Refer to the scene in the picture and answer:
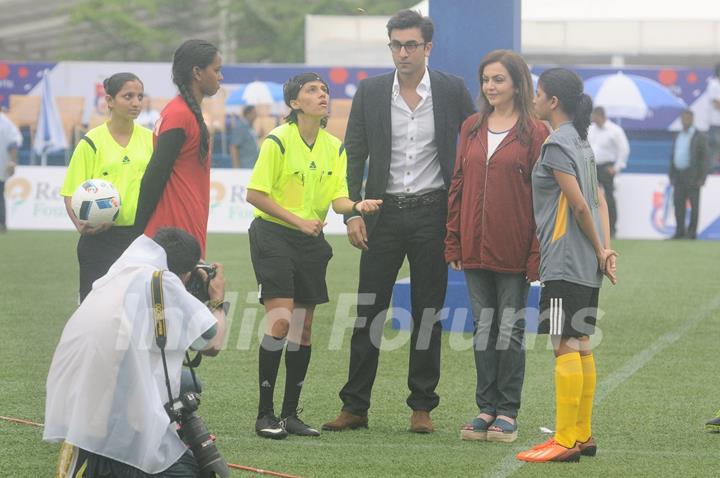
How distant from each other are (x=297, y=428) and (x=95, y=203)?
1629 millimetres

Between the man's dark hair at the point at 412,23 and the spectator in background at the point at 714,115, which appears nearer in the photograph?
the man's dark hair at the point at 412,23

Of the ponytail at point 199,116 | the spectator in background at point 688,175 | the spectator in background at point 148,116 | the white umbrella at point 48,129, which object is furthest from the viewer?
the white umbrella at point 48,129

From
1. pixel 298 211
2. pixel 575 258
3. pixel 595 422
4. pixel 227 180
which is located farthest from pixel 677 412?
pixel 227 180

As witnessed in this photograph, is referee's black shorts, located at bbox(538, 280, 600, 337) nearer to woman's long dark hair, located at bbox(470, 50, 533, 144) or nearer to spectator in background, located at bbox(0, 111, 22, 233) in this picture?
woman's long dark hair, located at bbox(470, 50, 533, 144)

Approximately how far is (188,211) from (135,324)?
5.36 feet

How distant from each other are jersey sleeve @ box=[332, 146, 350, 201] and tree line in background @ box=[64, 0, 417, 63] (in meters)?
32.1

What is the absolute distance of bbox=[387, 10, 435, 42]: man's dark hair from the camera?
7691mm

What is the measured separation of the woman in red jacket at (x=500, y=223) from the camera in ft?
24.5

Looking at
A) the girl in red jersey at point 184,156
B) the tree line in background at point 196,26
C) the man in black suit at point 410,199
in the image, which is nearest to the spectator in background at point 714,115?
the tree line in background at point 196,26

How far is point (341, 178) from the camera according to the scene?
7.86m

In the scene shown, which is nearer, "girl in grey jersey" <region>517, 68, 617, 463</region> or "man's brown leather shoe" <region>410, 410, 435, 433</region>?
"girl in grey jersey" <region>517, 68, 617, 463</region>

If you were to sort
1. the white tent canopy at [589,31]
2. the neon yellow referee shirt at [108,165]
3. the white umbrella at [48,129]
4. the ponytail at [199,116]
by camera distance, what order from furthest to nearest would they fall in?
the white tent canopy at [589,31], the white umbrella at [48,129], the neon yellow referee shirt at [108,165], the ponytail at [199,116]

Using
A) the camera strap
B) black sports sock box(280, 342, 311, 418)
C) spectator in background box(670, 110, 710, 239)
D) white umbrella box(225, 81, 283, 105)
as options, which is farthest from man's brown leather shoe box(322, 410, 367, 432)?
white umbrella box(225, 81, 283, 105)

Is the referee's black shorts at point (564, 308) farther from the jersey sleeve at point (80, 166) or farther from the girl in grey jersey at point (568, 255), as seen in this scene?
the jersey sleeve at point (80, 166)
